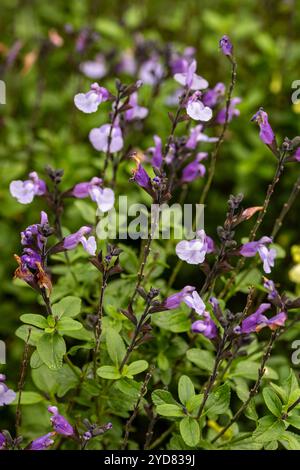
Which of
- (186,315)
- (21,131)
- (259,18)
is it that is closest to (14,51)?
(21,131)

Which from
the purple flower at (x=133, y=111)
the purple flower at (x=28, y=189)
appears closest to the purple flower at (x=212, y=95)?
the purple flower at (x=133, y=111)

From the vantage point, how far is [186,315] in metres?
2.19

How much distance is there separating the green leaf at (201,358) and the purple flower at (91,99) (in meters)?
0.82

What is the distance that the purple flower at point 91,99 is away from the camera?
6.95 feet

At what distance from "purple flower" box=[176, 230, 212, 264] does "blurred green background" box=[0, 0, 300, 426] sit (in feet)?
4.41

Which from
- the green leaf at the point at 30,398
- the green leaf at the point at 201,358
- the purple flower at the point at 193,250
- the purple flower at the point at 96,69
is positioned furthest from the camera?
the purple flower at the point at 96,69

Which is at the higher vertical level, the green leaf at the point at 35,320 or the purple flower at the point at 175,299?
the purple flower at the point at 175,299

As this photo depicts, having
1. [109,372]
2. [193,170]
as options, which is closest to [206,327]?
[109,372]

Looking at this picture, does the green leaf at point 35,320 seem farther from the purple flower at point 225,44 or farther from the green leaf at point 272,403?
the purple flower at point 225,44

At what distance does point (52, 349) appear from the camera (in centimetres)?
186

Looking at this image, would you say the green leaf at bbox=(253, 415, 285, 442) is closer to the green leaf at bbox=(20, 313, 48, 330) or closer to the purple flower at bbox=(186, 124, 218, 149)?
the green leaf at bbox=(20, 313, 48, 330)

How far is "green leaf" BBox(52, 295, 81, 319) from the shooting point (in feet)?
6.38

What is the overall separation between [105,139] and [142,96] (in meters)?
1.51

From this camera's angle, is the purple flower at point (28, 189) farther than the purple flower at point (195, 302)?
Yes
